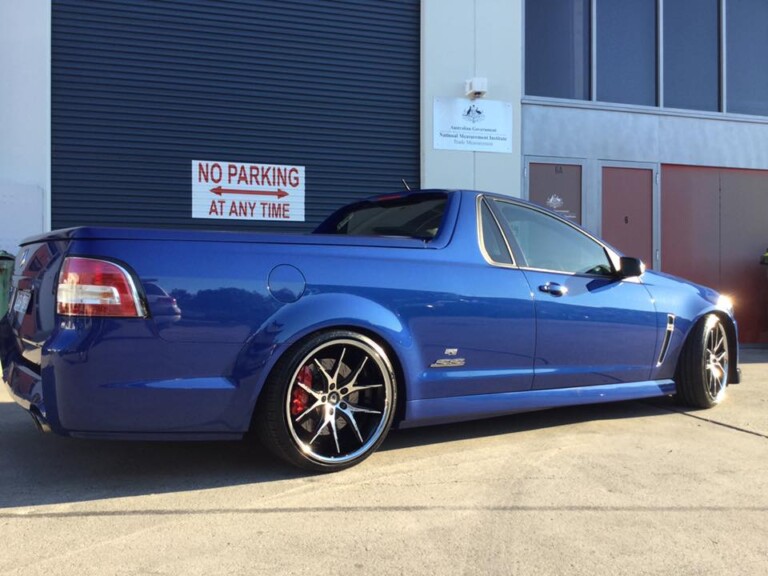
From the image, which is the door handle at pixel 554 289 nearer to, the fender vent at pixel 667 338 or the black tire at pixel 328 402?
the fender vent at pixel 667 338

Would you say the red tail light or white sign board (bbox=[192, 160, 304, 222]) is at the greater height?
white sign board (bbox=[192, 160, 304, 222])

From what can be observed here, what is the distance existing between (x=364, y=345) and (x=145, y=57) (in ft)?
22.4

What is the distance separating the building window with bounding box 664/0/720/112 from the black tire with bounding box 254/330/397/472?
9.14 meters

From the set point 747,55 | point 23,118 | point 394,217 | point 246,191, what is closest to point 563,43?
point 747,55

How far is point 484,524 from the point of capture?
300cm

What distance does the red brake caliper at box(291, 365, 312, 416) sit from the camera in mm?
3471

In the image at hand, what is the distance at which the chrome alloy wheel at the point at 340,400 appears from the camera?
348 centimetres

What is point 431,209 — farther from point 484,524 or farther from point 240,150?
point 240,150

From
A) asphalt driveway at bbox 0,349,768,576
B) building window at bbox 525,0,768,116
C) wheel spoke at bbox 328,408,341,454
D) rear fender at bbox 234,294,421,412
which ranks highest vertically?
building window at bbox 525,0,768,116

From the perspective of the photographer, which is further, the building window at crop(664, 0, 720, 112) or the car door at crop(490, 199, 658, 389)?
the building window at crop(664, 0, 720, 112)

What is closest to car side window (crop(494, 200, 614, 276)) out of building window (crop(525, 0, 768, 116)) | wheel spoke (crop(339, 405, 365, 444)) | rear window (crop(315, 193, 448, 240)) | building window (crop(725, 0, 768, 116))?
rear window (crop(315, 193, 448, 240))

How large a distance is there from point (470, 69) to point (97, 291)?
26.7 ft

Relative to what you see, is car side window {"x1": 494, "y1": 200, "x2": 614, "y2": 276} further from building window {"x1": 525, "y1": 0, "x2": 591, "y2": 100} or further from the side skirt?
building window {"x1": 525, "y1": 0, "x2": 591, "y2": 100}

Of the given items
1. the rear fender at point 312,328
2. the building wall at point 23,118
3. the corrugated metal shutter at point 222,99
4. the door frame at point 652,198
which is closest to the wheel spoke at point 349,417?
the rear fender at point 312,328
